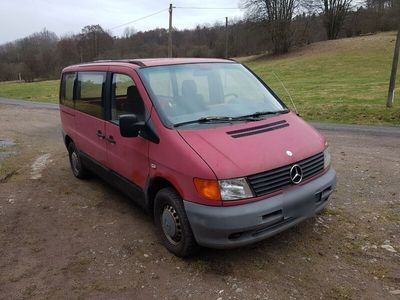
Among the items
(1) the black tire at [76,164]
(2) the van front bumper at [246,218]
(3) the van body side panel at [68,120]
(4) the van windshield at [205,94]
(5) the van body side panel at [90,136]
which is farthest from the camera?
(1) the black tire at [76,164]

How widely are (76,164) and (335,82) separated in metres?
24.8

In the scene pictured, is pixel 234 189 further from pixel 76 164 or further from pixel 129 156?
pixel 76 164

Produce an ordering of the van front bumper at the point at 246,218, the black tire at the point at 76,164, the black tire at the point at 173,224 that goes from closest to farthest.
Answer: the van front bumper at the point at 246,218 < the black tire at the point at 173,224 < the black tire at the point at 76,164

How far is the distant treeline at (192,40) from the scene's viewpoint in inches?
2154

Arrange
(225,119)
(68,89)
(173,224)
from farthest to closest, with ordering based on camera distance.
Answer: (68,89)
(225,119)
(173,224)

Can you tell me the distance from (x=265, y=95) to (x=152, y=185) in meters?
1.76

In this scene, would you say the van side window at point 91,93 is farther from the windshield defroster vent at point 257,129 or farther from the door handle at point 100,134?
the windshield defroster vent at point 257,129

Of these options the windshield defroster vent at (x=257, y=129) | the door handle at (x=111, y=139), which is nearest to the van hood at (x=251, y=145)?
the windshield defroster vent at (x=257, y=129)

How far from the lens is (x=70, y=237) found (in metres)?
4.55

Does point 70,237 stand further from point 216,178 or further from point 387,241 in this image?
point 387,241

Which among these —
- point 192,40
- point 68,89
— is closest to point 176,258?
point 68,89

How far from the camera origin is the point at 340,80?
29375mm

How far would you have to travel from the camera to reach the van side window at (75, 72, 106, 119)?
5206mm

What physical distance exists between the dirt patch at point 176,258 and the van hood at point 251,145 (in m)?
0.94
